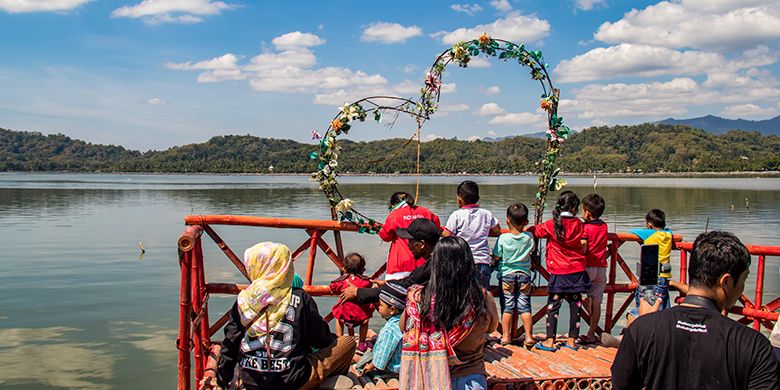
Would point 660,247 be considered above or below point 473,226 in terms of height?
below

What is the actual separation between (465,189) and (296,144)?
19352cm

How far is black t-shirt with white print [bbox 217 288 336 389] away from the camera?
3.82 meters

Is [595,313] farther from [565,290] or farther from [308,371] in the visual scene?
[308,371]

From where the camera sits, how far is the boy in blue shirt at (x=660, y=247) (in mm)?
5762

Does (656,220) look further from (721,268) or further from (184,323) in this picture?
(184,323)

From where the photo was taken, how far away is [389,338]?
427 centimetres

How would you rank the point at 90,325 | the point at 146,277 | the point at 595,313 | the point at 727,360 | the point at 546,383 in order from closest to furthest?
1. the point at 727,360
2. the point at 546,383
3. the point at 595,313
4. the point at 90,325
5. the point at 146,277

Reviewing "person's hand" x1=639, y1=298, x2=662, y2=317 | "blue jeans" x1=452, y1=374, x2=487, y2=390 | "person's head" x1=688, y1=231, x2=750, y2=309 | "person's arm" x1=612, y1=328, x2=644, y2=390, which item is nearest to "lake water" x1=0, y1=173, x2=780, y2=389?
"person's hand" x1=639, y1=298, x2=662, y2=317

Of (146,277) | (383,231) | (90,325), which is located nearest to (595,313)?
(383,231)

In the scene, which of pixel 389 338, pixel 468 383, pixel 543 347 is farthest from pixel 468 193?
pixel 468 383

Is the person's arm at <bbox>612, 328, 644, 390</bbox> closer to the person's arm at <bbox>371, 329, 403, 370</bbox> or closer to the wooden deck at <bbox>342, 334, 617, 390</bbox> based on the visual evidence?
the person's arm at <bbox>371, 329, 403, 370</bbox>

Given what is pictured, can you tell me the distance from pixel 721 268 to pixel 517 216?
314 centimetres

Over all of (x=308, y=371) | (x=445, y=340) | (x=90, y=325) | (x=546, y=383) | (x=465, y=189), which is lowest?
(x=90, y=325)

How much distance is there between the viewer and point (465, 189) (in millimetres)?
5641
